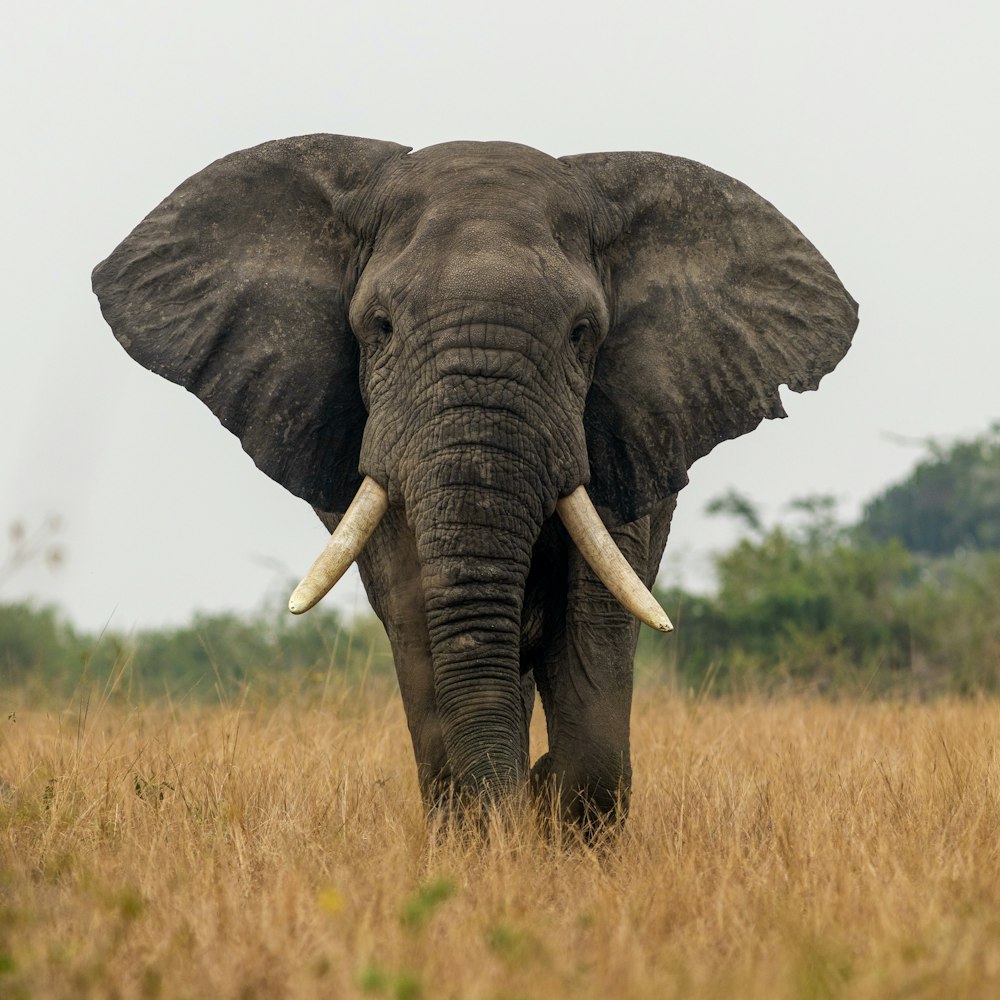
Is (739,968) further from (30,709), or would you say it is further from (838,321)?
(30,709)

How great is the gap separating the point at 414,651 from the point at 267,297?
1.36 meters

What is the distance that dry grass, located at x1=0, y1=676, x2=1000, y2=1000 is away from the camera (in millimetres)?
3422

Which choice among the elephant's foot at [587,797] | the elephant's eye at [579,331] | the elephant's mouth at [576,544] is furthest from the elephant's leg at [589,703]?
the elephant's eye at [579,331]

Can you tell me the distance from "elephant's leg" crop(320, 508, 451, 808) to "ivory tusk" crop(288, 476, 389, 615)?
383 mm

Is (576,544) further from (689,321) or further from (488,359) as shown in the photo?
(689,321)

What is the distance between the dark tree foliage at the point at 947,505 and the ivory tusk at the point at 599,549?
30934 mm

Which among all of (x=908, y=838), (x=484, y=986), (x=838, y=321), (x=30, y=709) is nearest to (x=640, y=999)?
(x=484, y=986)

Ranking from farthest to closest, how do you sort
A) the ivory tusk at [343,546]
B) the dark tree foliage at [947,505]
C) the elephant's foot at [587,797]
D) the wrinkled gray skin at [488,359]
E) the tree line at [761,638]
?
the dark tree foliage at [947,505] < the tree line at [761,638] < the elephant's foot at [587,797] < the wrinkled gray skin at [488,359] < the ivory tusk at [343,546]

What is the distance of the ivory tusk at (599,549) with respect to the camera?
542 centimetres

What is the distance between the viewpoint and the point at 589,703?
19.5 feet

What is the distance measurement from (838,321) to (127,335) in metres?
2.58

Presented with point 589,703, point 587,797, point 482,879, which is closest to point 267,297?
point 589,703

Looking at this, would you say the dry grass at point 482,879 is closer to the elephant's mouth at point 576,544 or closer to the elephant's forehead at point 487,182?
the elephant's mouth at point 576,544

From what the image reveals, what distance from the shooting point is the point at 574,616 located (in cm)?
Answer: 591
